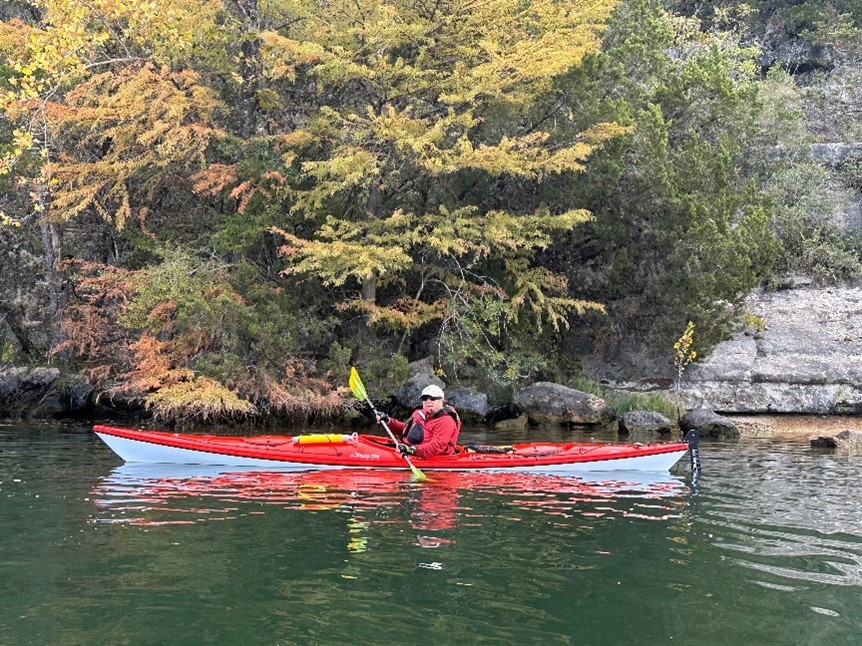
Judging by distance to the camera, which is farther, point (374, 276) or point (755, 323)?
point (755, 323)

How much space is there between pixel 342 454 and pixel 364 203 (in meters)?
8.92

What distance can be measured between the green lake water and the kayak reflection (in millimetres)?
45

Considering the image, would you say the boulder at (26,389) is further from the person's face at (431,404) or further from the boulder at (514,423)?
the person's face at (431,404)

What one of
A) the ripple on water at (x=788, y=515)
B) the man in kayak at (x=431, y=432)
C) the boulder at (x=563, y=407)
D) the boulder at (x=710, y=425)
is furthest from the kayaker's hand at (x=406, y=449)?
the boulder at (x=710, y=425)

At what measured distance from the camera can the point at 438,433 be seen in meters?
12.3

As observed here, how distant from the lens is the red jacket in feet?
40.3

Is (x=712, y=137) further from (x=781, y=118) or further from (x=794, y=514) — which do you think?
(x=794, y=514)

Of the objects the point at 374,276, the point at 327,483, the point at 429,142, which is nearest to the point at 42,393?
the point at 374,276

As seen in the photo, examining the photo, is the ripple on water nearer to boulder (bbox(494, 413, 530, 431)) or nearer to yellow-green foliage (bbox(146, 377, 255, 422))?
boulder (bbox(494, 413, 530, 431))

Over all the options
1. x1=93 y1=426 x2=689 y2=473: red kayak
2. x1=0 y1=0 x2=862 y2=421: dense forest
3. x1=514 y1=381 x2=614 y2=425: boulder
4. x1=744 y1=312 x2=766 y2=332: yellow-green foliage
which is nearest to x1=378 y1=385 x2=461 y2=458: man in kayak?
x1=93 y1=426 x2=689 y2=473: red kayak

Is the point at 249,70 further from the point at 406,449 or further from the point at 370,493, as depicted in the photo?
the point at 370,493

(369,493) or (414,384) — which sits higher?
(414,384)

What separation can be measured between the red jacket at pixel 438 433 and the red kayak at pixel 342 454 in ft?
0.36

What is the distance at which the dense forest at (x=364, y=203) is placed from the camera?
18047 mm
